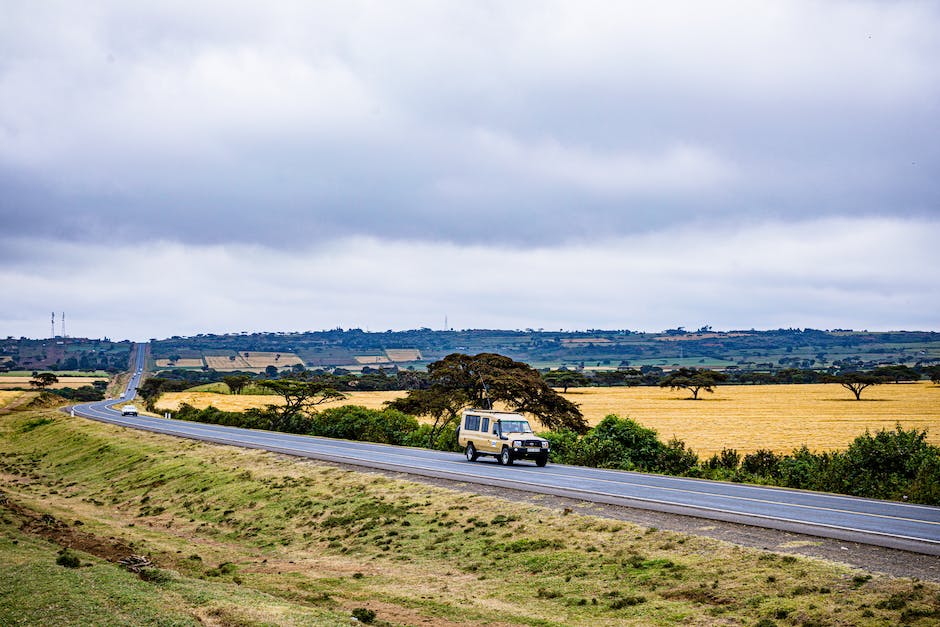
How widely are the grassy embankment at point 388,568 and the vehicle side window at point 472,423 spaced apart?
7.47 m

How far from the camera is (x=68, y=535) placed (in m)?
26.5

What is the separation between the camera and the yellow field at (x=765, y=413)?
61469mm

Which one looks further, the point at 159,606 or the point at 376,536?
the point at 376,536

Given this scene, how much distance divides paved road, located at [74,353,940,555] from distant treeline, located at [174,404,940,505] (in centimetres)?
152

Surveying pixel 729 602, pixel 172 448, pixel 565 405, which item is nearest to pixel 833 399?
pixel 565 405

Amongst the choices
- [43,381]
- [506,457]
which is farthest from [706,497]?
[43,381]

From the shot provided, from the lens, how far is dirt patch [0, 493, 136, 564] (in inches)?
933

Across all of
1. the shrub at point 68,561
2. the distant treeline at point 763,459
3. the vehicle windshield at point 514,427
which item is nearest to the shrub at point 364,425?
the distant treeline at point 763,459

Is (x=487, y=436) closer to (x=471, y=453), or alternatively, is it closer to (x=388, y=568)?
(x=471, y=453)

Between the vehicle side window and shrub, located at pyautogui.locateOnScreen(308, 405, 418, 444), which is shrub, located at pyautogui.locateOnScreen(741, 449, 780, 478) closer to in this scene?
the vehicle side window

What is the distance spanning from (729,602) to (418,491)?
1563 centimetres

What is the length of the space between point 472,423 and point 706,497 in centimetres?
1513

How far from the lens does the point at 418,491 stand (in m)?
29.9

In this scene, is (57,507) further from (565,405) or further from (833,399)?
(833,399)
